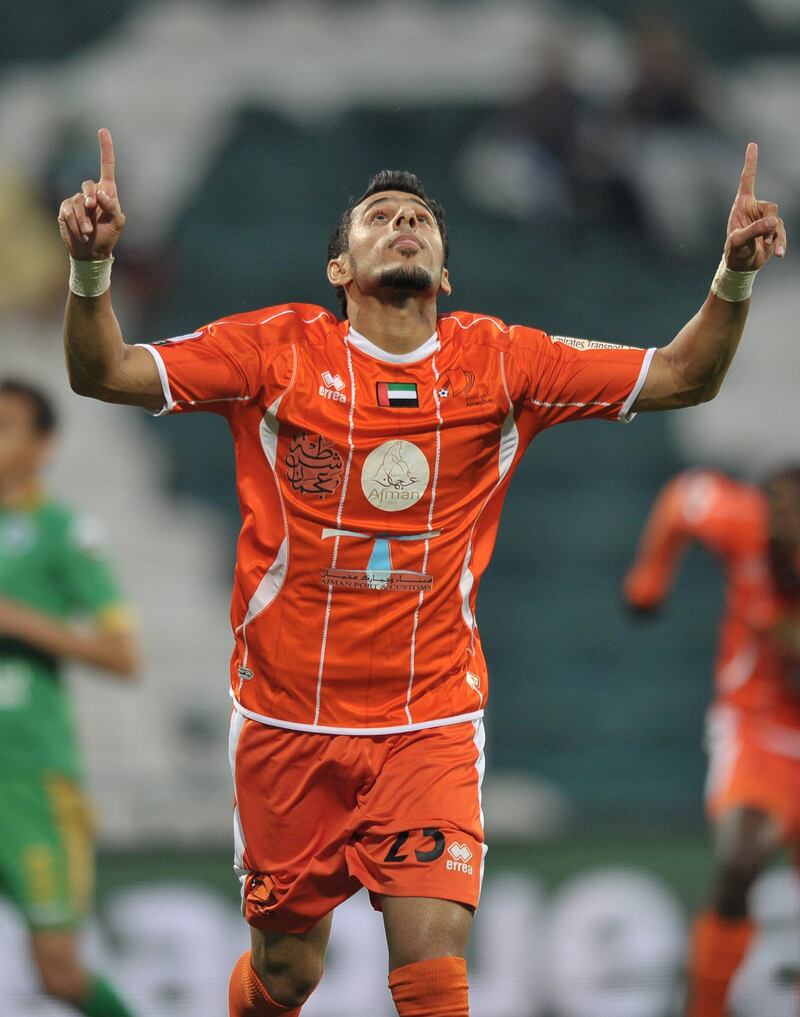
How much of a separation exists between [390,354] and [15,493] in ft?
7.77

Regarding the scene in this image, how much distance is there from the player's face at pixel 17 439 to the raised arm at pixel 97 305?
2246 millimetres

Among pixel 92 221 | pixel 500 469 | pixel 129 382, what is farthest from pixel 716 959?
pixel 92 221

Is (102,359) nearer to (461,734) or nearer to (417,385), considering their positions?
(417,385)

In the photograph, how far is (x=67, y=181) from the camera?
9.75m

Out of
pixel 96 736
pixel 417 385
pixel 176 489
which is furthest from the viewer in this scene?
pixel 176 489

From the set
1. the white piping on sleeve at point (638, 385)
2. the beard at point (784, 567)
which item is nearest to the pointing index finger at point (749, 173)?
the white piping on sleeve at point (638, 385)

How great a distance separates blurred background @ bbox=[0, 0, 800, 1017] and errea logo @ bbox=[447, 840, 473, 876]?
4200 mm

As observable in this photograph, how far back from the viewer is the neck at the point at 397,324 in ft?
13.1

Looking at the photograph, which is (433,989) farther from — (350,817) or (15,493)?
(15,493)

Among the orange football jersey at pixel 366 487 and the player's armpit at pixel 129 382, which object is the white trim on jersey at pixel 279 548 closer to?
the orange football jersey at pixel 366 487

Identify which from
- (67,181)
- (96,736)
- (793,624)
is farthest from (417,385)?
(67,181)

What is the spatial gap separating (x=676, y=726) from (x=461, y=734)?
5437 millimetres

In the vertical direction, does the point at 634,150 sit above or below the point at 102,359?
above

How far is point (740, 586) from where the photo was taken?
6.45 metres
